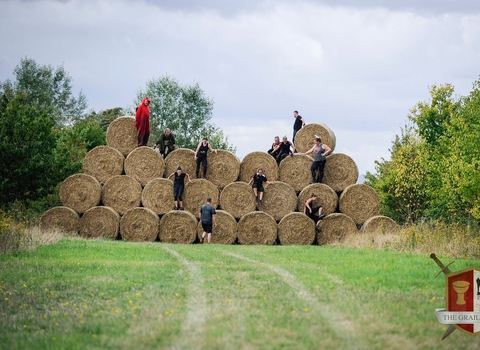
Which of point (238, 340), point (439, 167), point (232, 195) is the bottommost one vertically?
point (238, 340)

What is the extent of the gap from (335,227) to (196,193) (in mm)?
5489

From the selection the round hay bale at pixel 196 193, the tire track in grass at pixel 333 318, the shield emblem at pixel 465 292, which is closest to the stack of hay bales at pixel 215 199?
the round hay bale at pixel 196 193

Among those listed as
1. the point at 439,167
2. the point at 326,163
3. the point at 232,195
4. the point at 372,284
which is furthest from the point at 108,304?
the point at 439,167

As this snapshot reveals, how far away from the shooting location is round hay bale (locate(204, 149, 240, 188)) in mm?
30703

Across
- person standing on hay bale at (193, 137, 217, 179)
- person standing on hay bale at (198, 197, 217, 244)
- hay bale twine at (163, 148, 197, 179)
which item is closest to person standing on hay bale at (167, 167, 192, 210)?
hay bale twine at (163, 148, 197, 179)

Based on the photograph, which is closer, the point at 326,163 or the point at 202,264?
the point at 202,264

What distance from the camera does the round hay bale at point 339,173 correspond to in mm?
31000

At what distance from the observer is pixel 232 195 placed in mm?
30109

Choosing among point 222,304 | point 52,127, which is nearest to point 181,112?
point 52,127

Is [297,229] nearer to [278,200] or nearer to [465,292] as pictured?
[278,200]

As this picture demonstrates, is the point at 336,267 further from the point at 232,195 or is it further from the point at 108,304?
the point at 232,195

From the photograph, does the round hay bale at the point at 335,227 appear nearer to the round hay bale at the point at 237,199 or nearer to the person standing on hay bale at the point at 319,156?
the person standing on hay bale at the point at 319,156

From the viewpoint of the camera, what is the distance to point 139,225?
30.1m

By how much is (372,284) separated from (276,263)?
4757 millimetres
